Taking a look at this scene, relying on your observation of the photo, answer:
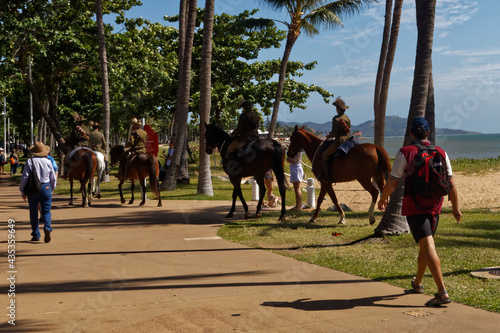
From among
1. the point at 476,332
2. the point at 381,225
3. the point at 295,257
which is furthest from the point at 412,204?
the point at 381,225

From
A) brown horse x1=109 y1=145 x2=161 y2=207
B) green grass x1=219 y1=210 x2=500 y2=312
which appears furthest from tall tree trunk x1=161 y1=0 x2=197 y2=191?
green grass x1=219 y1=210 x2=500 y2=312

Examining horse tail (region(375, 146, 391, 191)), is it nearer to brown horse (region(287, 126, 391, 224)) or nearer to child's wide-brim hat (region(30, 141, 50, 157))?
brown horse (region(287, 126, 391, 224))

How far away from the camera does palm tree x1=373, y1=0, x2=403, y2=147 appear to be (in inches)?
824

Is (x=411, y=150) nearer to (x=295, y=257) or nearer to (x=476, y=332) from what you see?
(x=476, y=332)

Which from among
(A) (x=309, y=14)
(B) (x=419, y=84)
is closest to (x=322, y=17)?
(A) (x=309, y=14)

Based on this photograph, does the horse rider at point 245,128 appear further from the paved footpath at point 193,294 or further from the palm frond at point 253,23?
the palm frond at point 253,23

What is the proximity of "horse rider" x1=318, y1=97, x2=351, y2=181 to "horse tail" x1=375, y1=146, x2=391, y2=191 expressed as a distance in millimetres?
793

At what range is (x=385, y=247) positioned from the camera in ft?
29.8

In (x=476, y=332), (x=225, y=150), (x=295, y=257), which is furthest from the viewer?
(x=225, y=150)

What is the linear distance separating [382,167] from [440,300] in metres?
6.38

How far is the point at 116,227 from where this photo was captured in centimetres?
1198

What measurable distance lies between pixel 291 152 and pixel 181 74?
887cm

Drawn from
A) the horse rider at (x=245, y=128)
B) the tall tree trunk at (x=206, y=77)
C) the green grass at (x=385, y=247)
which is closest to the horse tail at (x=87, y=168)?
the tall tree trunk at (x=206, y=77)

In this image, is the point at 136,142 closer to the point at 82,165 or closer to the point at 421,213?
the point at 82,165
